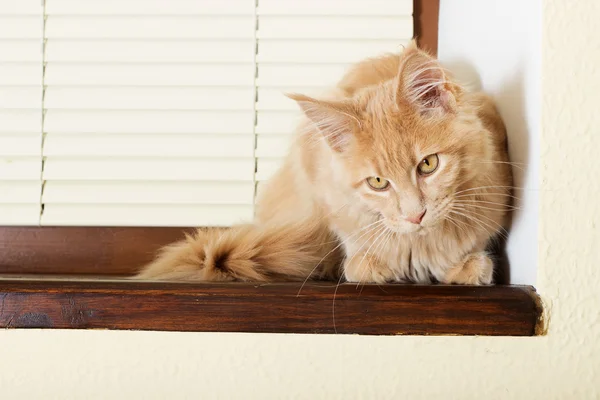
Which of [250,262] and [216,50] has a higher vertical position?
[216,50]

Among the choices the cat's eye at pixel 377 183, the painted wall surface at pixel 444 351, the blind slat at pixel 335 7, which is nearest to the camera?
the painted wall surface at pixel 444 351

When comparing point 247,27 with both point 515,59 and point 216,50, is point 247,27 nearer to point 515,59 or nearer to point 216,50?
point 216,50

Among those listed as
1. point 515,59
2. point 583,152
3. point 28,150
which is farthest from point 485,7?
point 28,150

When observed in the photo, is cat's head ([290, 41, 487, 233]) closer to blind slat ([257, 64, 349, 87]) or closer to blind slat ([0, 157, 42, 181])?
blind slat ([257, 64, 349, 87])

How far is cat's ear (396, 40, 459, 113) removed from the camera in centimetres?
112

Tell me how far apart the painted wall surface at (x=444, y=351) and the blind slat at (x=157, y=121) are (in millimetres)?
831

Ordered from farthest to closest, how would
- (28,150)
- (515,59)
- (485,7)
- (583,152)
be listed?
(28,150)
(485,7)
(515,59)
(583,152)

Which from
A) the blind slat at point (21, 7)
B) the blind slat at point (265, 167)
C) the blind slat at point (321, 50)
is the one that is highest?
the blind slat at point (21, 7)

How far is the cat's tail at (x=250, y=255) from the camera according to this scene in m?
1.25

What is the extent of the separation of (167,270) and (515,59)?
816mm

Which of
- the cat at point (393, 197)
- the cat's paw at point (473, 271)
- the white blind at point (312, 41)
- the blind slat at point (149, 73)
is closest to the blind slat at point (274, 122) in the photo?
the white blind at point (312, 41)

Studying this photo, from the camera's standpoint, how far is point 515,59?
1214 millimetres

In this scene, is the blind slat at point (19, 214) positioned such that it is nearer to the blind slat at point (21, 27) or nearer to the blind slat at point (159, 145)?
the blind slat at point (159, 145)

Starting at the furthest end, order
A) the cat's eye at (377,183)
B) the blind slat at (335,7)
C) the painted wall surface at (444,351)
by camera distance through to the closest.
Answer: the blind slat at (335,7) < the cat's eye at (377,183) < the painted wall surface at (444,351)
